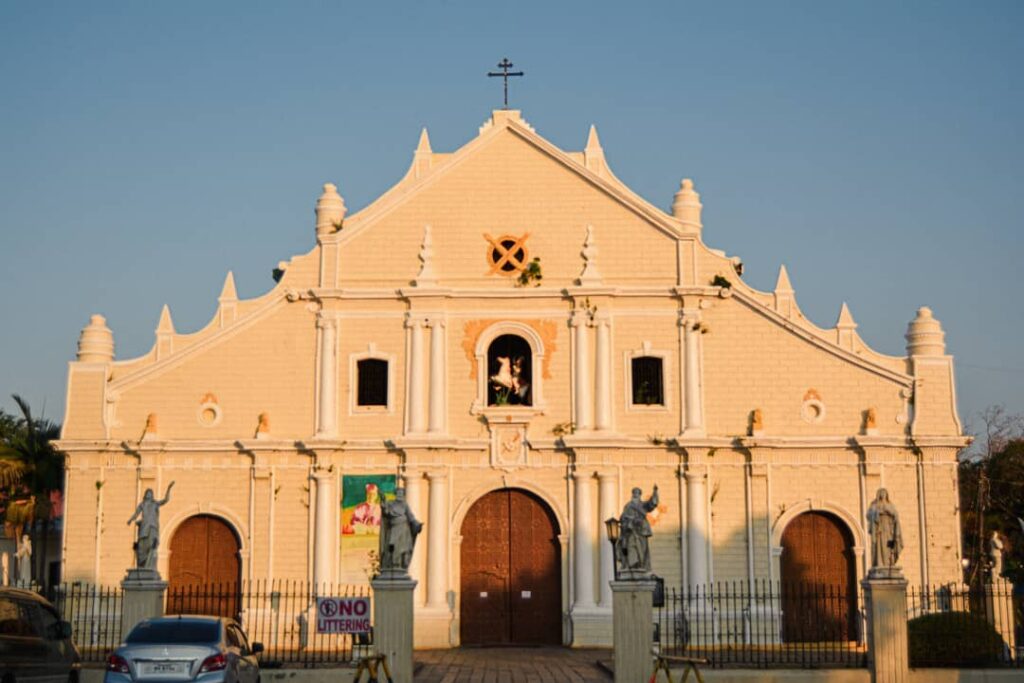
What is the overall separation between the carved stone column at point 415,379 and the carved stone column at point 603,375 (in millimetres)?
4134

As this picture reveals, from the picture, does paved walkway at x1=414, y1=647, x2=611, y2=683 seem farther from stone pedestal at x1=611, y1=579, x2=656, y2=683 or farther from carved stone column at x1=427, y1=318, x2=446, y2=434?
carved stone column at x1=427, y1=318, x2=446, y2=434

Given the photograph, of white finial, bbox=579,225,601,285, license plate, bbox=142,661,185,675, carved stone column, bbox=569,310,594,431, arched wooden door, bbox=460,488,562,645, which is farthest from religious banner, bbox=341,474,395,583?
license plate, bbox=142,661,185,675

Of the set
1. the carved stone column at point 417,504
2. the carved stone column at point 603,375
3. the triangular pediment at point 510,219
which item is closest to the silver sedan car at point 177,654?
the carved stone column at point 417,504

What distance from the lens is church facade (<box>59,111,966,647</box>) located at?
3189 cm

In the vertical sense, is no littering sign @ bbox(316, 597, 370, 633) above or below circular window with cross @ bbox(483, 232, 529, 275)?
below

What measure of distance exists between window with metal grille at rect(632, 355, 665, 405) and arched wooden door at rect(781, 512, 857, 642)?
14.3 ft

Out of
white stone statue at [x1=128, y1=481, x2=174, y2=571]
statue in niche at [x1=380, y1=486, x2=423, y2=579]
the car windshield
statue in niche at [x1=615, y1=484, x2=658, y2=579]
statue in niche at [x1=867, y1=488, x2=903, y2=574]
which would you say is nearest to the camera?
the car windshield

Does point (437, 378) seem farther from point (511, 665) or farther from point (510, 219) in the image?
point (511, 665)

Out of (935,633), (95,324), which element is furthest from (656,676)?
(95,324)

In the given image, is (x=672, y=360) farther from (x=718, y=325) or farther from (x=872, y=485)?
(x=872, y=485)

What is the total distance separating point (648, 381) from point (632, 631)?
33.9 feet

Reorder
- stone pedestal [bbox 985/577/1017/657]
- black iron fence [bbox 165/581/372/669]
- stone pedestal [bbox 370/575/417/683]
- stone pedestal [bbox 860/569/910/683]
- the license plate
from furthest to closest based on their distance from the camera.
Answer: black iron fence [bbox 165/581/372/669], stone pedestal [bbox 985/577/1017/657], stone pedestal [bbox 860/569/910/683], stone pedestal [bbox 370/575/417/683], the license plate

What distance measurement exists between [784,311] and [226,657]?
59.7ft

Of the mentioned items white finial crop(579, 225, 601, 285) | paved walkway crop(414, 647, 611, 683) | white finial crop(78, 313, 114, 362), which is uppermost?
white finial crop(579, 225, 601, 285)
